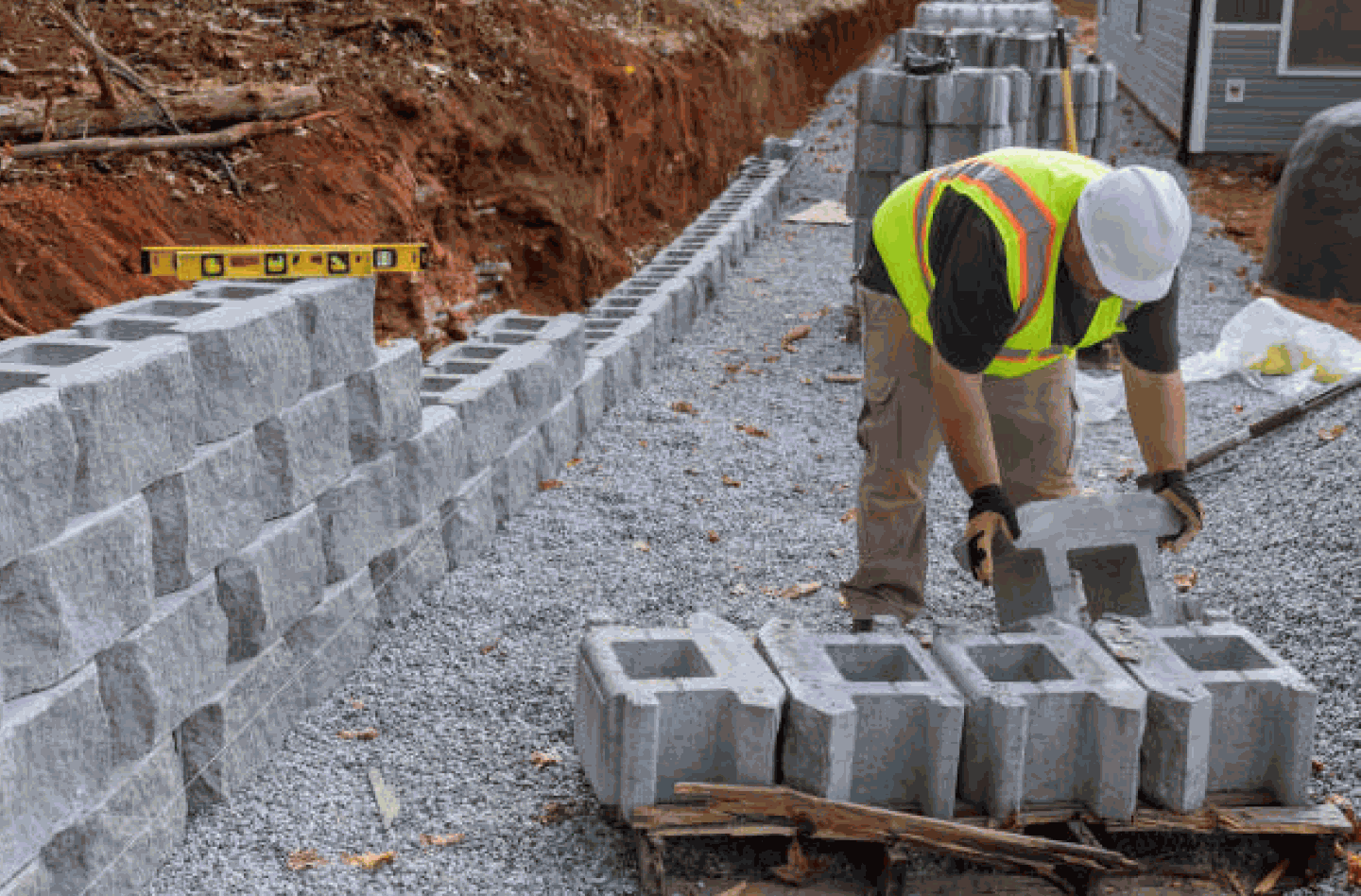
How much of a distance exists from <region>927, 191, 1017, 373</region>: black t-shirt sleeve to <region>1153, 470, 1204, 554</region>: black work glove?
77 centimetres

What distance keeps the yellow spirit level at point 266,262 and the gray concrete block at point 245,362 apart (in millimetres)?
307

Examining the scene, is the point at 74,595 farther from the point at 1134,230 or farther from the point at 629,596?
the point at 1134,230

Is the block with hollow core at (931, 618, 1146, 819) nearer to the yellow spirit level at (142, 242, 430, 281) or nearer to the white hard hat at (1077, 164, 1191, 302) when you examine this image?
the white hard hat at (1077, 164, 1191, 302)

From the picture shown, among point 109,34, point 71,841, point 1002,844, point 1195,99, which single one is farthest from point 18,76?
point 1195,99

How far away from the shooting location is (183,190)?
6.99 meters

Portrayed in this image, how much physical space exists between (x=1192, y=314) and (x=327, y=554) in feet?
27.6

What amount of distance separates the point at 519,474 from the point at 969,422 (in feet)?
10.5

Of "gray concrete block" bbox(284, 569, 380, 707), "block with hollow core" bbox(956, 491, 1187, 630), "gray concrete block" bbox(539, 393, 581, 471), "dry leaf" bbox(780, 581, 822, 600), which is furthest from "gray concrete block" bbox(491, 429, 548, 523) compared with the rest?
"block with hollow core" bbox(956, 491, 1187, 630)

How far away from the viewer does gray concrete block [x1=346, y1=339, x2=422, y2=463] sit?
5262mm

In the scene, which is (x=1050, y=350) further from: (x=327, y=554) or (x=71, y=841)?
(x=71, y=841)

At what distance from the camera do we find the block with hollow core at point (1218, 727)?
3.86m

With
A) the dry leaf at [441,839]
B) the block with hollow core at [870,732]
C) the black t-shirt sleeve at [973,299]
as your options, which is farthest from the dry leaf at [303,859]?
the black t-shirt sleeve at [973,299]

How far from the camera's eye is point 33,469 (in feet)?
10.9

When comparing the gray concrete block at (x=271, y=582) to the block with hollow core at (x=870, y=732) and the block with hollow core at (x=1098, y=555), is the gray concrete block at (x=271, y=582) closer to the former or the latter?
A: the block with hollow core at (x=870, y=732)
